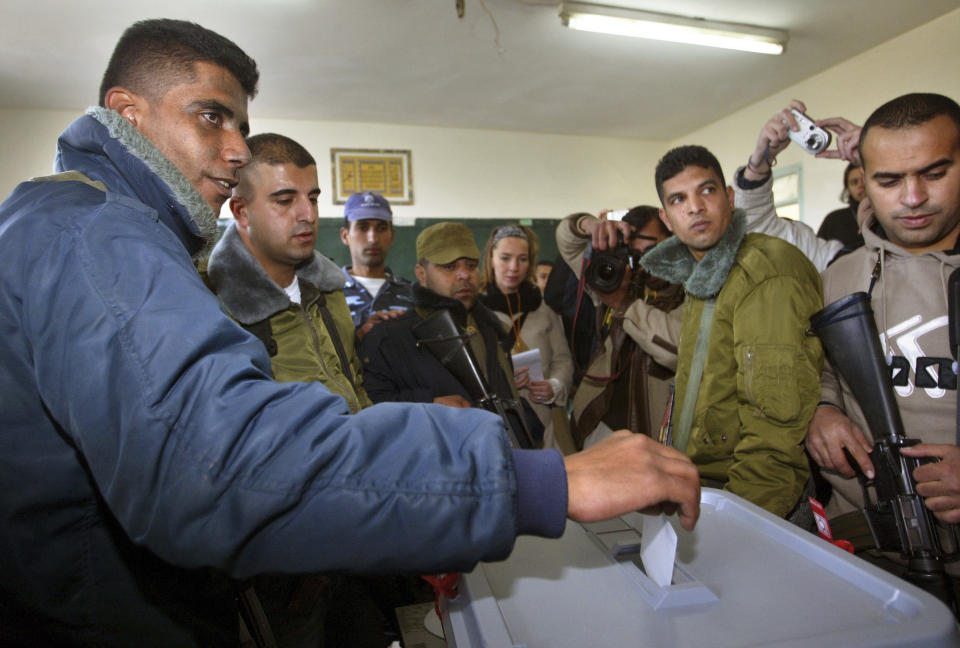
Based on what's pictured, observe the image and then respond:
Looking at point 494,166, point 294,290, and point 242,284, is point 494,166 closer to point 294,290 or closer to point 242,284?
point 294,290

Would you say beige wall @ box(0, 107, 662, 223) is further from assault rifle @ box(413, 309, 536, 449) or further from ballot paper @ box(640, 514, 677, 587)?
ballot paper @ box(640, 514, 677, 587)

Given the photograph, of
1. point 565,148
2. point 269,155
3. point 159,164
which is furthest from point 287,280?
point 565,148

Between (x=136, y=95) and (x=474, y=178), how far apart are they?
5.68 meters

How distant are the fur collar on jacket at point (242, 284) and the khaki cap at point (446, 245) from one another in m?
0.86

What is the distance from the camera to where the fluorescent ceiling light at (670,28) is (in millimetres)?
3867

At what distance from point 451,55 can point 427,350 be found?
333 cm

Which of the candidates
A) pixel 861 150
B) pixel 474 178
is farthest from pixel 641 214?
pixel 474 178

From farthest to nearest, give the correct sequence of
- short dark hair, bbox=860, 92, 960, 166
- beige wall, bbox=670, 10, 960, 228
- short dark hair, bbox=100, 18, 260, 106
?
beige wall, bbox=670, 10, 960, 228, short dark hair, bbox=860, 92, 960, 166, short dark hair, bbox=100, 18, 260, 106

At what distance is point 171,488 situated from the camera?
460 mm

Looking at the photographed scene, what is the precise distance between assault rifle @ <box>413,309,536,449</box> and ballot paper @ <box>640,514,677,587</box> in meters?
1.10

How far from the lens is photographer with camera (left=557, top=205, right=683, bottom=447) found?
6.57ft

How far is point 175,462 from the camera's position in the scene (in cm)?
46

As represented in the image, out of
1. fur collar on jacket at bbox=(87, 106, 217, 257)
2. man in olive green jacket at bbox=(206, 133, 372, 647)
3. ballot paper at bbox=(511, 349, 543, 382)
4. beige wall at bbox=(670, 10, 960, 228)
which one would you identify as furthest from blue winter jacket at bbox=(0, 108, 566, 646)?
beige wall at bbox=(670, 10, 960, 228)

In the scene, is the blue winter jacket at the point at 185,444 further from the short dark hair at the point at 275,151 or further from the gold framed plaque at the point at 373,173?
the gold framed plaque at the point at 373,173
